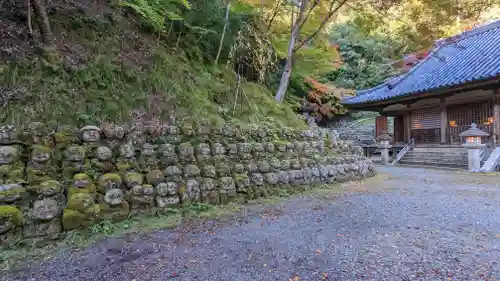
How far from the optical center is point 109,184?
11.4 feet

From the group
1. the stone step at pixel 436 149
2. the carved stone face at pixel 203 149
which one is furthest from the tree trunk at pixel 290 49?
the stone step at pixel 436 149

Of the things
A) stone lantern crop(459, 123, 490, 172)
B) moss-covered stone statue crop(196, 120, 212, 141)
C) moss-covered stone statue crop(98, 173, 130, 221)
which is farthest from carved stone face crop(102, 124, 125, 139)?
stone lantern crop(459, 123, 490, 172)

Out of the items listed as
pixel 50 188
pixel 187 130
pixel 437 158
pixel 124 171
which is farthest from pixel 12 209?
pixel 437 158

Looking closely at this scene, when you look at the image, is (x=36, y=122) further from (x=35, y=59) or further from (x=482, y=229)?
(x=482, y=229)

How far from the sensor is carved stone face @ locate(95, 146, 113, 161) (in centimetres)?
A: 356

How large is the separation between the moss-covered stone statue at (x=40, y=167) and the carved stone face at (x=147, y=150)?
103 centimetres

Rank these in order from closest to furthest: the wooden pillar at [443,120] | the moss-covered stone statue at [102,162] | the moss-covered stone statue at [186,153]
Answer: the moss-covered stone statue at [102,162] < the moss-covered stone statue at [186,153] < the wooden pillar at [443,120]

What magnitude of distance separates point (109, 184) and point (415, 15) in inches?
304

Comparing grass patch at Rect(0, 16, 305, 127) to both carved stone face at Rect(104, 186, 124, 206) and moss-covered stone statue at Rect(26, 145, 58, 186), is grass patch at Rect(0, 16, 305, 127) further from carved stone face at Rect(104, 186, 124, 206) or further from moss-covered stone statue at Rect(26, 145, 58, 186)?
carved stone face at Rect(104, 186, 124, 206)

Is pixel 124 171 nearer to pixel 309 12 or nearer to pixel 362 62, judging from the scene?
pixel 309 12

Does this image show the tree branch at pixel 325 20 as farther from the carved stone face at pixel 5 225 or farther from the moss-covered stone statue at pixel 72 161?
the carved stone face at pixel 5 225

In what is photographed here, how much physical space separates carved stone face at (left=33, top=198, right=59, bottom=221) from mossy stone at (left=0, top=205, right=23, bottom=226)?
0.12 meters

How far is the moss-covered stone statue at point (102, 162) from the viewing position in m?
3.53

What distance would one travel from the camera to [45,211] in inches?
115
